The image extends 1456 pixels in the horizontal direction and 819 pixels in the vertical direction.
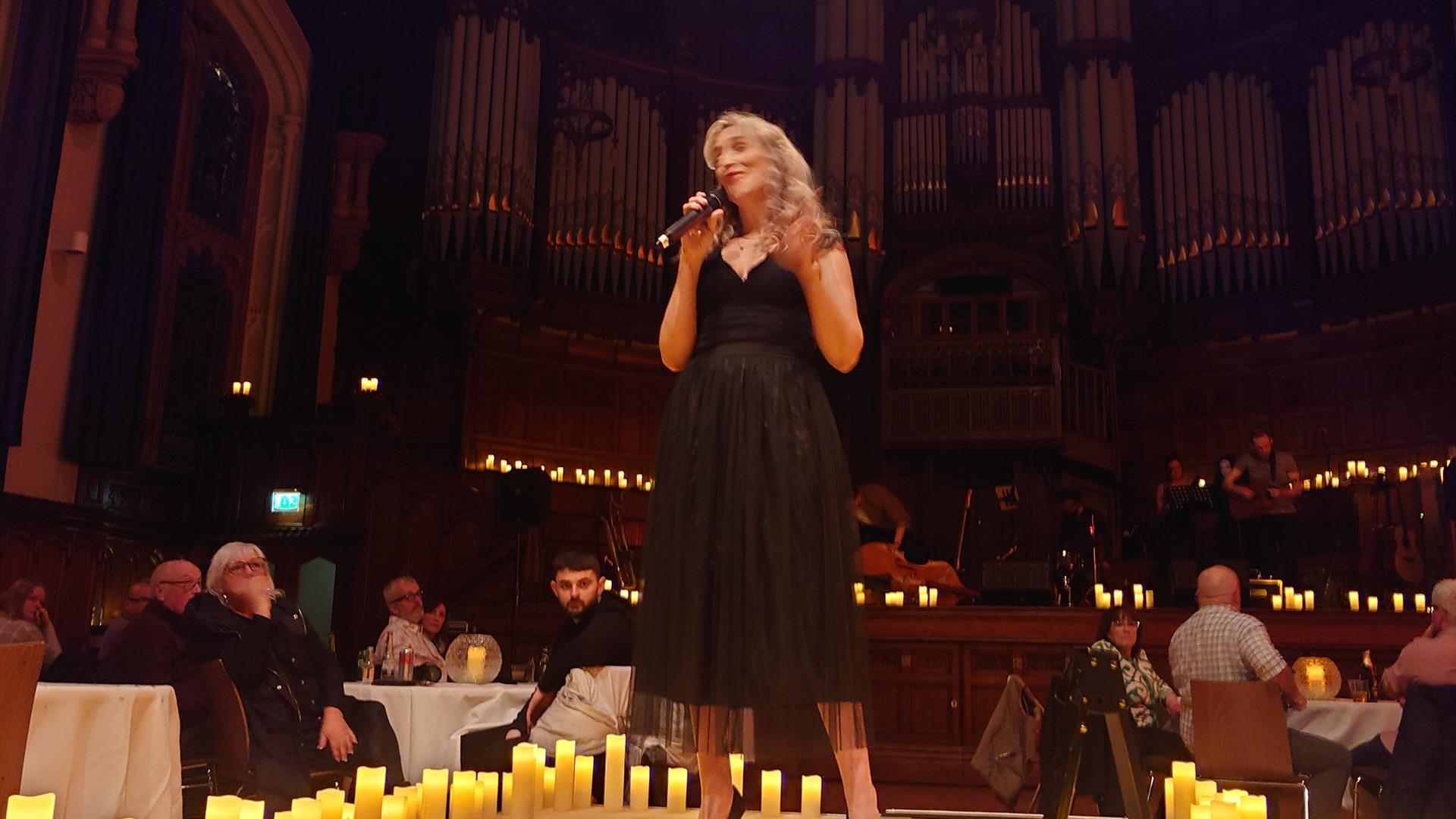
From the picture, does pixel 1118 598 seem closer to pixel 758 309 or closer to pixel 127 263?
pixel 758 309

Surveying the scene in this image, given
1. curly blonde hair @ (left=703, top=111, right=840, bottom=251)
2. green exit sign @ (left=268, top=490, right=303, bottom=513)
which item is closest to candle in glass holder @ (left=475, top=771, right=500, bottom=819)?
curly blonde hair @ (left=703, top=111, right=840, bottom=251)

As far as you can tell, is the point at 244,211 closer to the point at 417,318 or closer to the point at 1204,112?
the point at 417,318

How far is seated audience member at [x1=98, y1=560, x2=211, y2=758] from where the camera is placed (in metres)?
4.11

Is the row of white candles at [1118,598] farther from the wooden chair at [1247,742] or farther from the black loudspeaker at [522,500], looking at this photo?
the black loudspeaker at [522,500]

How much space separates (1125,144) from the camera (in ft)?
41.3

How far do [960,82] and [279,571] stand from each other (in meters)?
8.48

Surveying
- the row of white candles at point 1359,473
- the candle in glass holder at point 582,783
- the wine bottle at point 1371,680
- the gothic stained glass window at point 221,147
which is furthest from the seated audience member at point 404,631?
the row of white candles at point 1359,473

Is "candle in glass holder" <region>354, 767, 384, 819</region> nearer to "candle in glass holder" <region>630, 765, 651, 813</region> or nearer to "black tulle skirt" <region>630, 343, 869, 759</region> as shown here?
"candle in glass holder" <region>630, 765, 651, 813</region>

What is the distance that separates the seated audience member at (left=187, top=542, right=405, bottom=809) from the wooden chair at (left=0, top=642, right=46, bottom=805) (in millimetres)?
1890

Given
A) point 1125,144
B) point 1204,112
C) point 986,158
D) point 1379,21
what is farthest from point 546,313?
point 1379,21

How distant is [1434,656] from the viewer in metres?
4.29

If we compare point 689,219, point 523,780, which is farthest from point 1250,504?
point 689,219

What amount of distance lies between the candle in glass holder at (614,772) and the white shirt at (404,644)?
1634 millimetres

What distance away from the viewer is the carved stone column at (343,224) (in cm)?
1213
